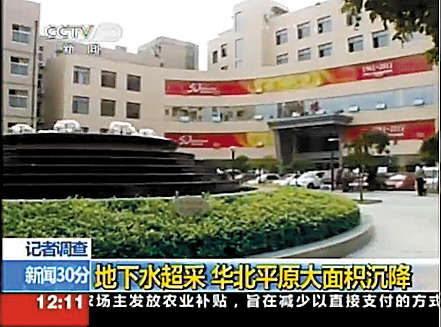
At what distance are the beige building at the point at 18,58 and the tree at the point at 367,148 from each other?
1337mm

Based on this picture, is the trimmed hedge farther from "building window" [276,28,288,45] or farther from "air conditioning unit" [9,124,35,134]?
"building window" [276,28,288,45]

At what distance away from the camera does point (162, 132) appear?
2117 mm

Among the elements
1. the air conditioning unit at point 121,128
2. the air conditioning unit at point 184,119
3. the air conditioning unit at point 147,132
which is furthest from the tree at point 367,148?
the air conditioning unit at point 121,128

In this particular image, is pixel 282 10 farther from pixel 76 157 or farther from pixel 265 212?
pixel 76 157

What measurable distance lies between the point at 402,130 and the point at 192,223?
97 centimetres

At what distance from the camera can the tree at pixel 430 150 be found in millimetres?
1656

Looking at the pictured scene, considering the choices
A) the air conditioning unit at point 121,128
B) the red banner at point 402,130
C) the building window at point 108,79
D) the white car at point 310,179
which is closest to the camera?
the red banner at point 402,130

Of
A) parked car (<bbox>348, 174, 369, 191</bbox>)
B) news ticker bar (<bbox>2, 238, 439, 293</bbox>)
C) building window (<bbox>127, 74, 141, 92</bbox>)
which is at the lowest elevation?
news ticker bar (<bbox>2, 238, 439, 293</bbox>)

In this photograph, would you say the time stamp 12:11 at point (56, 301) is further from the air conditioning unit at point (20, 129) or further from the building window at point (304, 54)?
the building window at point (304, 54)

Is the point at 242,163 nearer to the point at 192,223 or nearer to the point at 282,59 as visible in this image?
the point at 192,223

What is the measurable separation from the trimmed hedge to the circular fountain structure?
27 cm

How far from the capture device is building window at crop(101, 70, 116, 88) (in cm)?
192

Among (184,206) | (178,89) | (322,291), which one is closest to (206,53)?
(178,89)

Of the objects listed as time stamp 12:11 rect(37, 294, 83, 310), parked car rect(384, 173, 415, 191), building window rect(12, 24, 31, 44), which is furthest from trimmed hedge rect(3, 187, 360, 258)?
building window rect(12, 24, 31, 44)
